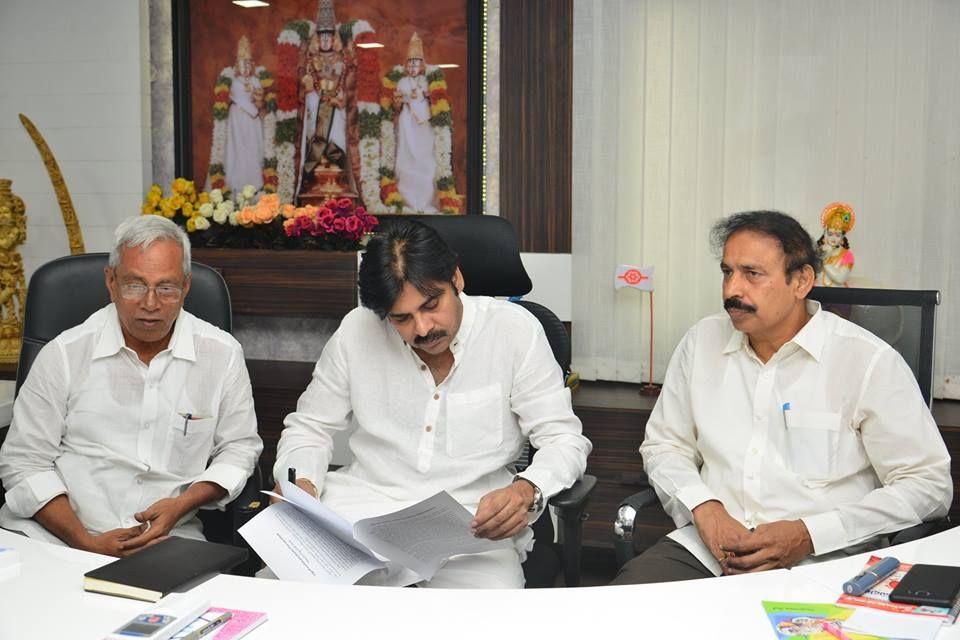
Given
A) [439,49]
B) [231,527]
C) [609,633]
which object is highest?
[439,49]

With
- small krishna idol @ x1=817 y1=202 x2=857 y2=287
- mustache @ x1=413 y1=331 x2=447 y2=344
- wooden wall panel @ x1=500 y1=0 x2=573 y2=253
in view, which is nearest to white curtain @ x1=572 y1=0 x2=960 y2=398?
wooden wall panel @ x1=500 y1=0 x2=573 y2=253

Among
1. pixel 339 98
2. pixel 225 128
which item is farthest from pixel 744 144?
pixel 225 128

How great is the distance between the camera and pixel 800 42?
3686mm

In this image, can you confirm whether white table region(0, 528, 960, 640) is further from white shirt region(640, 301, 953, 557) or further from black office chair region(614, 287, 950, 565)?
black office chair region(614, 287, 950, 565)

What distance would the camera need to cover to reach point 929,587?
4.88 feet

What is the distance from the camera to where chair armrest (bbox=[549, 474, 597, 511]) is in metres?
2.14

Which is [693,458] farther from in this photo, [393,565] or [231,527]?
[231,527]

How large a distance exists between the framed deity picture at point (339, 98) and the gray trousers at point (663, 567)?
228 cm

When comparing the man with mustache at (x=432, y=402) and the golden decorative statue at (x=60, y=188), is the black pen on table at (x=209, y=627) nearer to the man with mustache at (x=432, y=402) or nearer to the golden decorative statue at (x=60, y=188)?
the man with mustache at (x=432, y=402)

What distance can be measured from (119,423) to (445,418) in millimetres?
782

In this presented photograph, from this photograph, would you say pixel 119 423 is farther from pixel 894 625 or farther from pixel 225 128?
pixel 225 128

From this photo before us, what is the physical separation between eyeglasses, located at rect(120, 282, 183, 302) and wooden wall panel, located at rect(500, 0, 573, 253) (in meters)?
1.97

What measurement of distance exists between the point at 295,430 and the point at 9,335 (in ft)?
8.15

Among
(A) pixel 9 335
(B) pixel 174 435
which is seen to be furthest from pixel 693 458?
(A) pixel 9 335
